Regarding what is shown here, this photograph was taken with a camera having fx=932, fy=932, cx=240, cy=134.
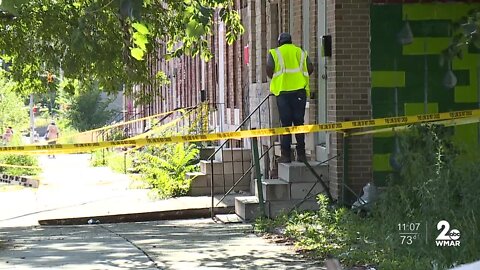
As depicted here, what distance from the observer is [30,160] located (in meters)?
29.2

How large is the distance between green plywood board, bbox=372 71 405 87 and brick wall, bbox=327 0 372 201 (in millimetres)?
113

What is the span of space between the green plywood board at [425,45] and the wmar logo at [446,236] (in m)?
4.69

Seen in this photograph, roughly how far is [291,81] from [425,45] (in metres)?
1.91

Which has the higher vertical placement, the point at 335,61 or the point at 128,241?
the point at 335,61

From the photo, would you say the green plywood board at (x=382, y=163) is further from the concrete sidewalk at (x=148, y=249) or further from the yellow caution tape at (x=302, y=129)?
the concrete sidewalk at (x=148, y=249)

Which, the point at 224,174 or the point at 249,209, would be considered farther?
the point at 224,174

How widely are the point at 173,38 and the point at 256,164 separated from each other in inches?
248

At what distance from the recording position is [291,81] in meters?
13.0

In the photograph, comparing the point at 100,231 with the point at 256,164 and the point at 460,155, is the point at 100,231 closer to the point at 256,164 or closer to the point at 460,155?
the point at 256,164

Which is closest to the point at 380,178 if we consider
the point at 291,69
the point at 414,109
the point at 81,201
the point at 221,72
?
the point at 414,109

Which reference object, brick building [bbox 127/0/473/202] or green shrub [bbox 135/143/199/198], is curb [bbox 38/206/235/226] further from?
green shrub [bbox 135/143/199/198]

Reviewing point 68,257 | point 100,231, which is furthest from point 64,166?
point 68,257

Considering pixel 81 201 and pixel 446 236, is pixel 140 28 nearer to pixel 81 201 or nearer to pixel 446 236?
pixel 446 236

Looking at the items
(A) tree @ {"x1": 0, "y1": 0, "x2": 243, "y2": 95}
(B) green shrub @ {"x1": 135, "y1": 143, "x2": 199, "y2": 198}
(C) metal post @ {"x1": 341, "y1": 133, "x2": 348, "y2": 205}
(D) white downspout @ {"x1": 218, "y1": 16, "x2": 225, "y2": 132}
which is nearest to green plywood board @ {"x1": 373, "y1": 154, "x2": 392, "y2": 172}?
(C) metal post @ {"x1": 341, "y1": 133, "x2": 348, "y2": 205}
